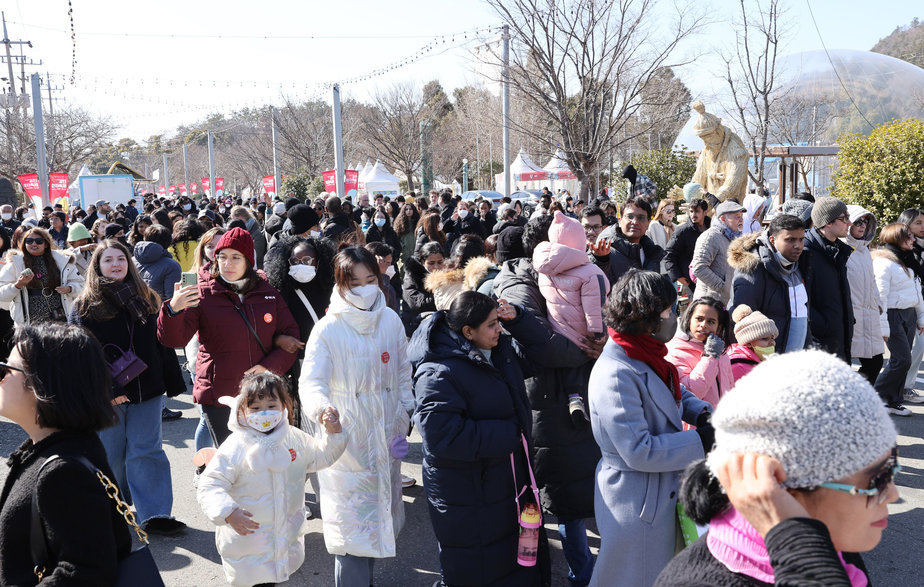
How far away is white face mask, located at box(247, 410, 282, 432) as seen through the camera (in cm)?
355

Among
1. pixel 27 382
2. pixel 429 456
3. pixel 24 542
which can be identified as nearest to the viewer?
pixel 24 542

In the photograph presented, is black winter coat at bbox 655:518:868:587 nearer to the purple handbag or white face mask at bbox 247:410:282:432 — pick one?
white face mask at bbox 247:410:282:432

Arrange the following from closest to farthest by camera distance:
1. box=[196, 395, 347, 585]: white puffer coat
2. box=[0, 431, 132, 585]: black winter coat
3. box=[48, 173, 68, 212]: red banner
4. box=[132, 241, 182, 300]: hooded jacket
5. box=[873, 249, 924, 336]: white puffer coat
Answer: box=[0, 431, 132, 585]: black winter coat < box=[196, 395, 347, 585]: white puffer coat < box=[132, 241, 182, 300]: hooded jacket < box=[873, 249, 924, 336]: white puffer coat < box=[48, 173, 68, 212]: red banner

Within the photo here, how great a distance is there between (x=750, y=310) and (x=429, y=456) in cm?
261

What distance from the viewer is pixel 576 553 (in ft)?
13.4

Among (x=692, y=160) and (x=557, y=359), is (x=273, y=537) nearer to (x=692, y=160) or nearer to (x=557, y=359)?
(x=557, y=359)

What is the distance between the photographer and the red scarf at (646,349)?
2.99 m

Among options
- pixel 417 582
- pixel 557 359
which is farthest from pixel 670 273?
pixel 417 582

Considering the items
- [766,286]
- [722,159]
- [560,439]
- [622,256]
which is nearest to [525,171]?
[722,159]

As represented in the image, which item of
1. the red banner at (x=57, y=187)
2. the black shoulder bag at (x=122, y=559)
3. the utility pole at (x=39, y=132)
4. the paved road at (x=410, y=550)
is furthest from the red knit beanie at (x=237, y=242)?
the red banner at (x=57, y=187)

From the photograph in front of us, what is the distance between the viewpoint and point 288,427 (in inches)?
145

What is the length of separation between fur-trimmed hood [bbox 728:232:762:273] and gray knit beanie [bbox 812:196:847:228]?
1.61 ft

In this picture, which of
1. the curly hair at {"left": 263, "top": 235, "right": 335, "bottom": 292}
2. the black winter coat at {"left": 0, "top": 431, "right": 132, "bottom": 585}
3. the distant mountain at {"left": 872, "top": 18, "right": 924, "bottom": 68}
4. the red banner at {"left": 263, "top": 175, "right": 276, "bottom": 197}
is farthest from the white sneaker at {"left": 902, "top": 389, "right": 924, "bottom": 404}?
the distant mountain at {"left": 872, "top": 18, "right": 924, "bottom": 68}

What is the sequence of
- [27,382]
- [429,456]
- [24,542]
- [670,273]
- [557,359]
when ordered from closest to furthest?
[24,542], [27,382], [429,456], [557,359], [670,273]
